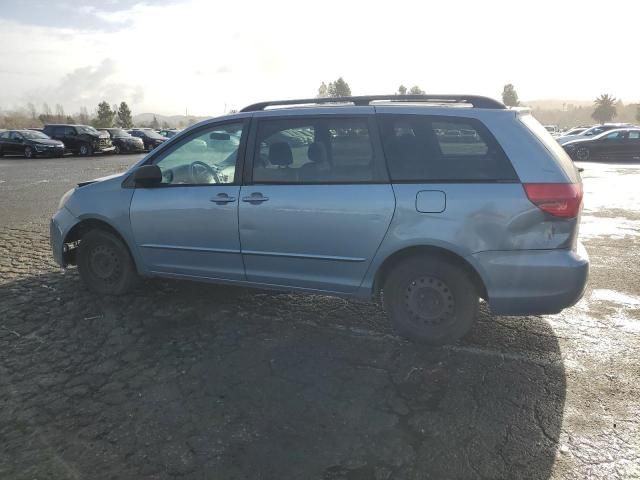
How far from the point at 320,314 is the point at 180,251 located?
1.41 m

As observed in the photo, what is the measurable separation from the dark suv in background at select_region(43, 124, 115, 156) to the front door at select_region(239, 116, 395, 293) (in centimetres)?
2598

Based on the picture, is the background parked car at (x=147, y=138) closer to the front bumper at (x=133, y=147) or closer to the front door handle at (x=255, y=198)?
the front bumper at (x=133, y=147)

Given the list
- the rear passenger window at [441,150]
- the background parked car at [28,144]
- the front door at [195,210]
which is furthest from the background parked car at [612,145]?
the background parked car at [28,144]

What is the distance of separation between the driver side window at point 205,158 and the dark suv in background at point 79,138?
82.8 feet

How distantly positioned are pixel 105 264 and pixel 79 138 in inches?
986

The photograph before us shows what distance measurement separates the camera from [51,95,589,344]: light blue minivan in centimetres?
331

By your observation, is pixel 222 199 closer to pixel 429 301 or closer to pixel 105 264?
pixel 105 264

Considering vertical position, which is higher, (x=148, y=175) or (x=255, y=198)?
(x=148, y=175)

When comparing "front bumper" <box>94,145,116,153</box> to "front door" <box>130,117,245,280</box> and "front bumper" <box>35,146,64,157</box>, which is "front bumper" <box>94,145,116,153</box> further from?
"front door" <box>130,117,245,280</box>

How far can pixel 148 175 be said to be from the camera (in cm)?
427

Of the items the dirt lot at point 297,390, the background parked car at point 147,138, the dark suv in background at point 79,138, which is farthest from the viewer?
the background parked car at point 147,138

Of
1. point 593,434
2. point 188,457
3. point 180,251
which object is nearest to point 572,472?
point 593,434

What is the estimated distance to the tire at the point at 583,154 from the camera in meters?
22.1

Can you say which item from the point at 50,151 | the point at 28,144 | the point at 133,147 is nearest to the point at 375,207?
the point at 50,151
